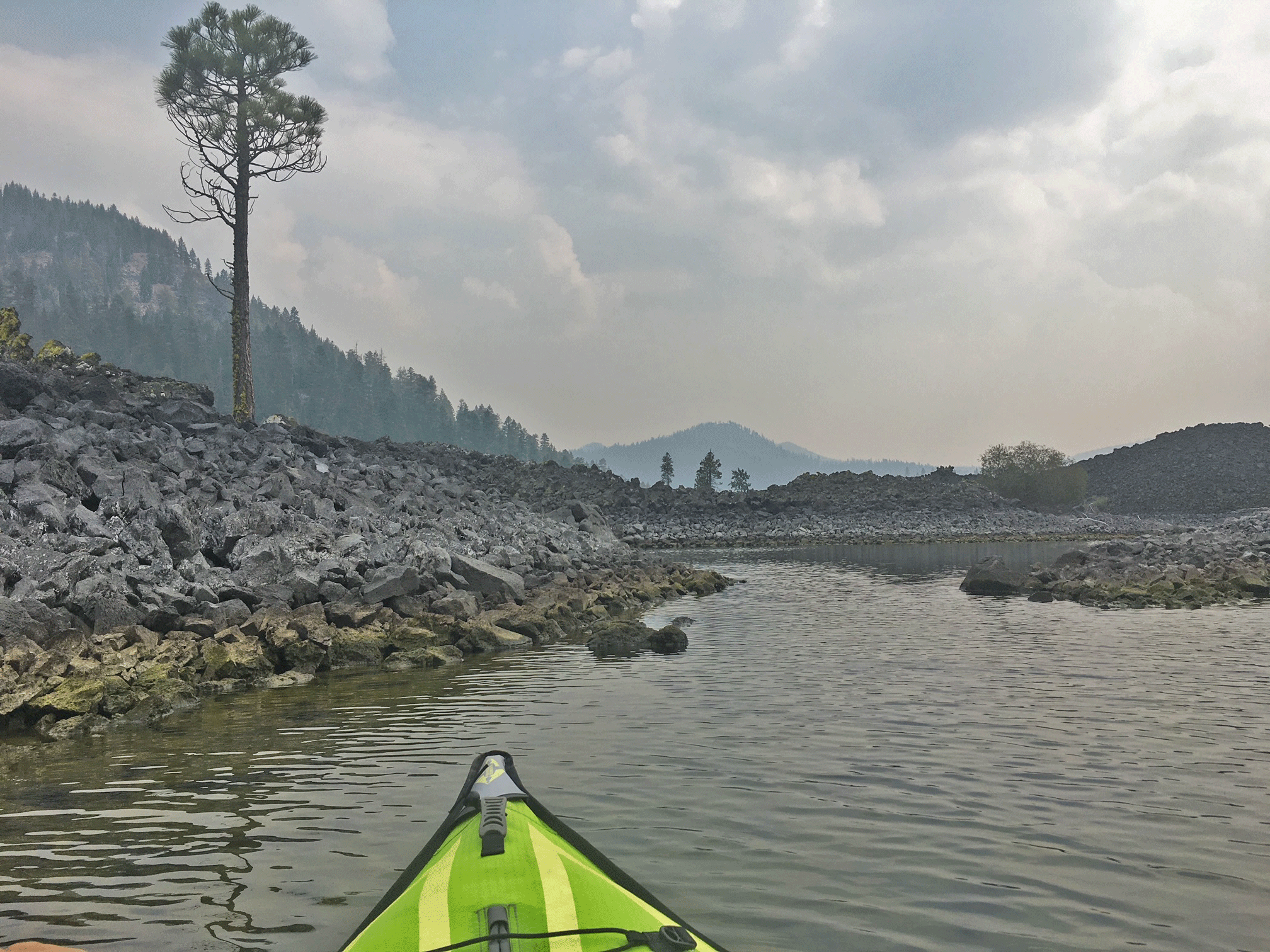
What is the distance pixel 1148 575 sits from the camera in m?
25.1

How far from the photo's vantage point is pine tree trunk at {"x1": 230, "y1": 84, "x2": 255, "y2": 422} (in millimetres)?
29906

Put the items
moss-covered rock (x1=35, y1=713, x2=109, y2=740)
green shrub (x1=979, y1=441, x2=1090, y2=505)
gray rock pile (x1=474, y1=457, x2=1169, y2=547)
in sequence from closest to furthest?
moss-covered rock (x1=35, y1=713, x2=109, y2=740)
gray rock pile (x1=474, y1=457, x2=1169, y2=547)
green shrub (x1=979, y1=441, x2=1090, y2=505)

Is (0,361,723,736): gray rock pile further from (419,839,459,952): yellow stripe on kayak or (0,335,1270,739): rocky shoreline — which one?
(419,839,459,952): yellow stripe on kayak

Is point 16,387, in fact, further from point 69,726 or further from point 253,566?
point 69,726

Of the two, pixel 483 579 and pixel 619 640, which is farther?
pixel 483 579

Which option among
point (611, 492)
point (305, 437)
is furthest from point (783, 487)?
point (305, 437)

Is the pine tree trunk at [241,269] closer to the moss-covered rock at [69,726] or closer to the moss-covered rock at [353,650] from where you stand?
the moss-covered rock at [353,650]

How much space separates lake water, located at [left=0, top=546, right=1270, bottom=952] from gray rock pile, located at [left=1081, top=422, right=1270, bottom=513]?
12229 cm

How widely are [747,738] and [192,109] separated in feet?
108

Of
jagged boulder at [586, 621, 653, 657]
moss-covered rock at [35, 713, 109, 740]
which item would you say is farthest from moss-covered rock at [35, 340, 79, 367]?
jagged boulder at [586, 621, 653, 657]

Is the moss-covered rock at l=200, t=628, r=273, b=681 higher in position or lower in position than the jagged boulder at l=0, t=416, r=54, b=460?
lower

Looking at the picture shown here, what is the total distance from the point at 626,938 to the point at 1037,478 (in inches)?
4585

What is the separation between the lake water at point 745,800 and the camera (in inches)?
200

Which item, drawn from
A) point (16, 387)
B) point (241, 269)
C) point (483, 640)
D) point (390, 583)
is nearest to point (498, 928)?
point (483, 640)
